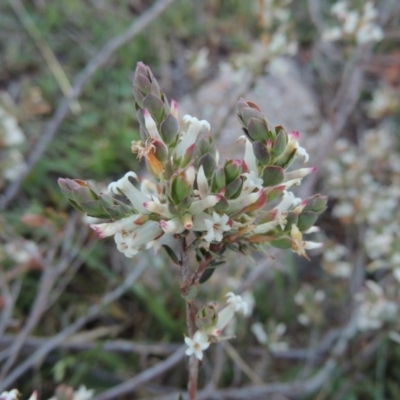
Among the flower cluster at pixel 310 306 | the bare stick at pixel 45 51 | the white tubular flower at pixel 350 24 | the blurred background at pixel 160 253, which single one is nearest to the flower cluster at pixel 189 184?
the blurred background at pixel 160 253

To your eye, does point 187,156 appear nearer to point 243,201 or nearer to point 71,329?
point 243,201

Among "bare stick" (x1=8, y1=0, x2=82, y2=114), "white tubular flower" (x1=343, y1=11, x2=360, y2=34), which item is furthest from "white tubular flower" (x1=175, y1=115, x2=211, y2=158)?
"bare stick" (x1=8, y1=0, x2=82, y2=114)

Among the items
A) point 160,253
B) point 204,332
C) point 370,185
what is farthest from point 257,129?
point 370,185

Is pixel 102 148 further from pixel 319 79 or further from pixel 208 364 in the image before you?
pixel 319 79

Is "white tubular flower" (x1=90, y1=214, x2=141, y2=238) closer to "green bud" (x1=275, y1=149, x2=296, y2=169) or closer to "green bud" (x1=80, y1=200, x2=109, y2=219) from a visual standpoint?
"green bud" (x1=80, y1=200, x2=109, y2=219)

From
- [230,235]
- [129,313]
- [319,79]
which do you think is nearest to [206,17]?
[319,79]

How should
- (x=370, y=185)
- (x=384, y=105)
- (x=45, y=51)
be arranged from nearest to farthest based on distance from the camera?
(x=370, y=185) → (x=384, y=105) → (x=45, y=51)
